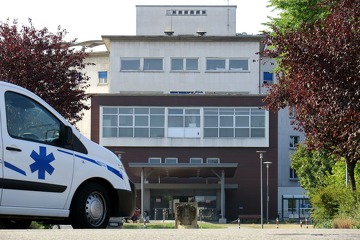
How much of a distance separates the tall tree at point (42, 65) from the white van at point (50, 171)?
2191cm

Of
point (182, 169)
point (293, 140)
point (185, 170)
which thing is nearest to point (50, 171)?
point (182, 169)

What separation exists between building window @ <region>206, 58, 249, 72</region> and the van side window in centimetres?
7256

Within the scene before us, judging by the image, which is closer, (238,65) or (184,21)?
(238,65)

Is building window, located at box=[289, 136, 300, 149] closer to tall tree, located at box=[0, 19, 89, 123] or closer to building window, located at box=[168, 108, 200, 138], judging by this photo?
building window, located at box=[168, 108, 200, 138]

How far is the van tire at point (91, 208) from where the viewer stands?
14445mm

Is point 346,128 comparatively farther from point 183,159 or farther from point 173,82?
point 173,82

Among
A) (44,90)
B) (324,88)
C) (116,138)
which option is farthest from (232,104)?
(324,88)

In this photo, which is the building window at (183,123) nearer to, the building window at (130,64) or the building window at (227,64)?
the building window at (227,64)

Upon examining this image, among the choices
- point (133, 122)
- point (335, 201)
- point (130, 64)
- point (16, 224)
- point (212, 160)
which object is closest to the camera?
point (16, 224)

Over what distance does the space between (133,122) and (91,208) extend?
6617 cm

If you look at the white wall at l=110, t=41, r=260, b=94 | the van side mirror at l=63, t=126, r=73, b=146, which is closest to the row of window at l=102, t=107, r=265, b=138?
the white wall at l=110, t=41, r=260, b=94

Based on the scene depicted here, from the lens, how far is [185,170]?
7600 centimetres

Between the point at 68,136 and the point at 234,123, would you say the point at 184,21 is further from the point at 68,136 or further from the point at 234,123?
the point at 68,136

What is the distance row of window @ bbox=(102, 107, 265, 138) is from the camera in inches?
3164
